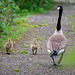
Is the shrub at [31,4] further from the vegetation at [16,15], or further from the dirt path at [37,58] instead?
the dirt path at [37,58]

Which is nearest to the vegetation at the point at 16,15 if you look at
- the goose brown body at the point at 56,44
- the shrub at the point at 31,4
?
the shrub at the point at 31,4

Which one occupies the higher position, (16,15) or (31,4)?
(31,4)

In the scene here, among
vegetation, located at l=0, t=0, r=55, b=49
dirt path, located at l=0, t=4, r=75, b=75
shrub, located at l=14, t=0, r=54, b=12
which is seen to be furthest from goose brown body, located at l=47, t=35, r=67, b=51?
shrub, located at l=14, t=0, r=54, b=12

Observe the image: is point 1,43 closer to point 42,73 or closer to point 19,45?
point 19,45

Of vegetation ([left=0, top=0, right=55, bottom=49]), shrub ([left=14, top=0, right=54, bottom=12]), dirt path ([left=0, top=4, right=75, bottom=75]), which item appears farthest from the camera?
shrub ([left=14, top=0, right=54, bottom=12])

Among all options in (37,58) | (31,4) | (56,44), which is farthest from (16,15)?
(56,44)

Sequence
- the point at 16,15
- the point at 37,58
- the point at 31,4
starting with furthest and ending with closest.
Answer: the point at 31,4, the point at 16,15, the point at 37,58

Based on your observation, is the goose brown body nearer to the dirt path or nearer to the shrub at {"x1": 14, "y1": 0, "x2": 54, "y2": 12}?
the dirt path

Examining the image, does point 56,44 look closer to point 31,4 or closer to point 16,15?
point 16,15

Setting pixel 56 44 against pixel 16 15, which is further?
pixel 16 15

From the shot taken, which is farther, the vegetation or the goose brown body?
the vegetation

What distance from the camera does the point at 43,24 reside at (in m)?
13.1

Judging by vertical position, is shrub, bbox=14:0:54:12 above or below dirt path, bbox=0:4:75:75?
above

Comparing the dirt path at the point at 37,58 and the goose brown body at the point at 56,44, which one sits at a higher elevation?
the goose brown body at the point at 56,44
